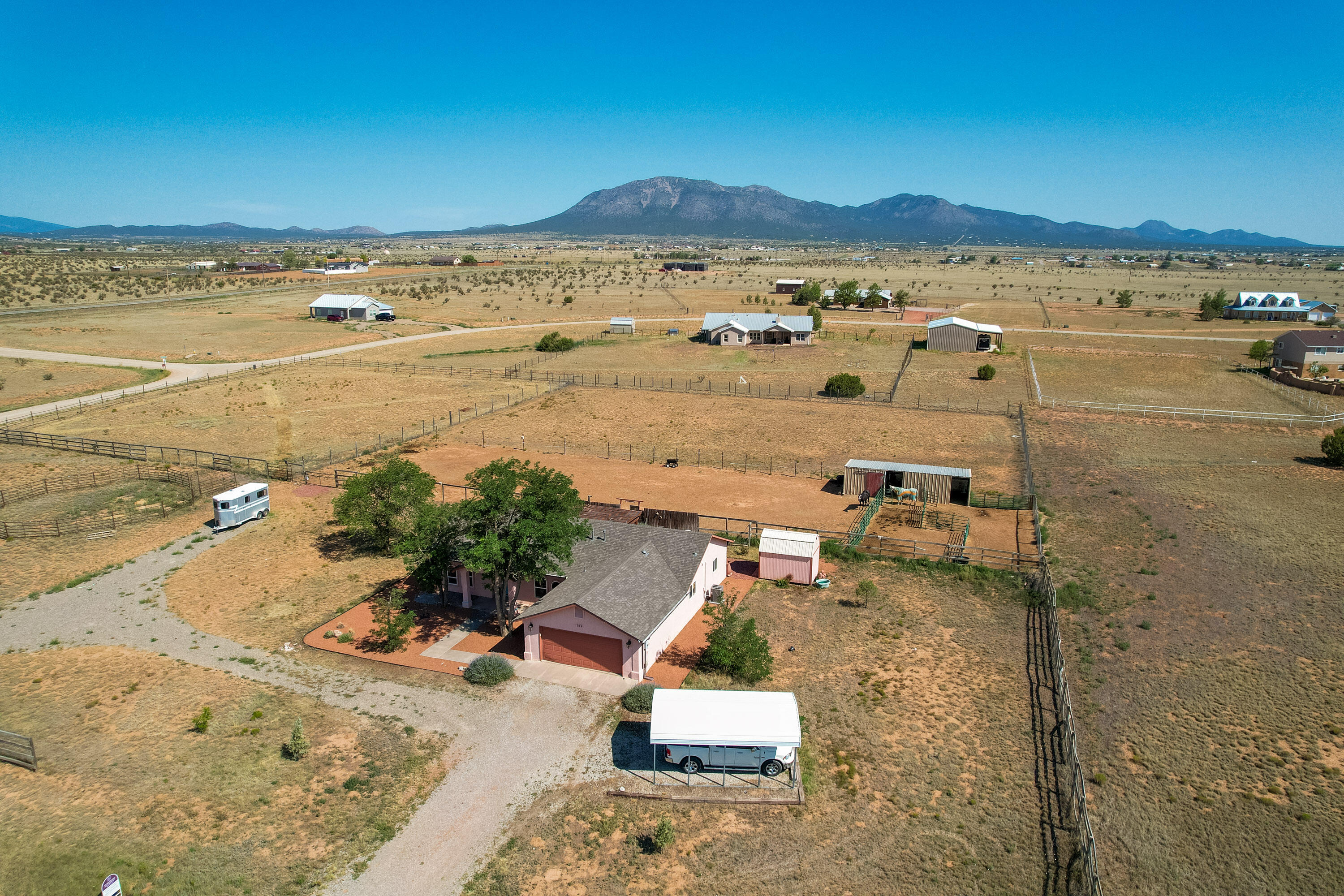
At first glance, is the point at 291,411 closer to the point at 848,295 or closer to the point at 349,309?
the point at 349,309

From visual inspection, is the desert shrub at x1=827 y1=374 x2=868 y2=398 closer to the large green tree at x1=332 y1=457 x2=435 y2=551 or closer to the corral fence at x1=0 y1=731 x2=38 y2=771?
the large green tree at x1=332 y1=457 x2=435 y2=551

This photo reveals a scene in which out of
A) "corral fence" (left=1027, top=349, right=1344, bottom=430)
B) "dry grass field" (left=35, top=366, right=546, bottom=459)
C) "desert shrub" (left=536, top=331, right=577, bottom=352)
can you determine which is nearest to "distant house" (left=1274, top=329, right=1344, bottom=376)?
"corral fence" (left=1027, top=349, right=1344, bottom=430)

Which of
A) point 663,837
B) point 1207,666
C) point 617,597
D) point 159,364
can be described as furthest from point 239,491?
point 159,364

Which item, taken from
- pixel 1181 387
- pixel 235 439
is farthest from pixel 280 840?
pixel 1181 387

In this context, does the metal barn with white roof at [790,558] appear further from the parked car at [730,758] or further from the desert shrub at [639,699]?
Result: the parked car at [730,758]

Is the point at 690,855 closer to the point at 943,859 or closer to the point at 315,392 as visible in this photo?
the point at 943,859
